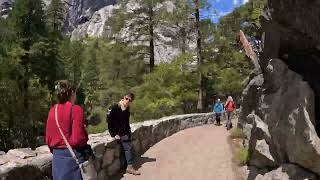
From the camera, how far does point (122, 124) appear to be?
398 inches

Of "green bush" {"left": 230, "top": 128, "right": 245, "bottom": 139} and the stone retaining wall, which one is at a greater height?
the stone retaining wall

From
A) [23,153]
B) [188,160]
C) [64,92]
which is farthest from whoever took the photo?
[188,160]

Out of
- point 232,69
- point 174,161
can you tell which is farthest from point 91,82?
point 174,161

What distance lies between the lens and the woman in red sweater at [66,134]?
507 cm

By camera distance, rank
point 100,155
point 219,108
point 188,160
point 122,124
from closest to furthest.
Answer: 1. point 100,155
2. point 122,124
3. point 188,160
4. point 219,108

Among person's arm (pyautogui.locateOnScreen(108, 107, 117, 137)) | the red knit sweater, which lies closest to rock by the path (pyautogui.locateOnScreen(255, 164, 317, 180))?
person's arm (pyautogui.locateOnScreen(108, 107, 117, 137))

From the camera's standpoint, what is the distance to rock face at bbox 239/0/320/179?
7.65m

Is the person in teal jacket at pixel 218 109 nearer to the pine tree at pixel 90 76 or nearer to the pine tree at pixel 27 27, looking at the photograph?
the pine tree at pixel 27 27

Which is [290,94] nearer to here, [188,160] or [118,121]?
[118,121]

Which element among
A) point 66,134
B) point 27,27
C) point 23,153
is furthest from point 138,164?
point 27,27

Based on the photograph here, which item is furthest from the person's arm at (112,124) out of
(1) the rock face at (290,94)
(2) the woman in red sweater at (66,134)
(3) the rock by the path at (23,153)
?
(2) the woman in red sweater at (66,134)

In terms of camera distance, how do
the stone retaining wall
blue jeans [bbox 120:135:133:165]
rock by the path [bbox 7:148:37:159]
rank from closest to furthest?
the stone retaining wall < rock by the path [bbox 7:148:37:159] < blue jeans [bbox 120:135:133:165]

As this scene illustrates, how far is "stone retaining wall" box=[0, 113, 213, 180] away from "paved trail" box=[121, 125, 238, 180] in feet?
1.09

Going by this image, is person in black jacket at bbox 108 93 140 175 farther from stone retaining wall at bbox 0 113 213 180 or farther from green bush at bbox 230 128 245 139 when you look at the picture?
green bush at bbox 230 128 245 139
